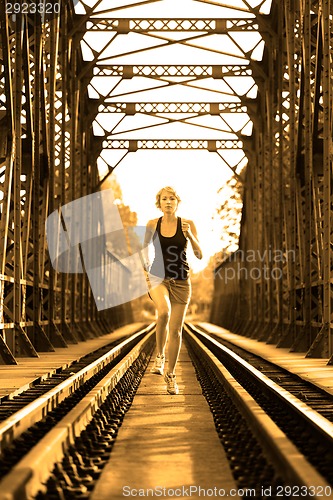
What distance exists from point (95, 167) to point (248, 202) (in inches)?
234

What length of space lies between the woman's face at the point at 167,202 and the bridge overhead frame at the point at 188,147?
556 centimetres

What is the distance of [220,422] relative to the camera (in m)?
7.79

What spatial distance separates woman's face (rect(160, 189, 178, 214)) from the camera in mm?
9391

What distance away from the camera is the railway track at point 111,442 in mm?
4562

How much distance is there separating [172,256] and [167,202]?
0.48 m

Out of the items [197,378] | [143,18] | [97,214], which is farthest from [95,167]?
[197,378]

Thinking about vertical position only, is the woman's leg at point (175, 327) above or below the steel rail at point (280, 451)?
above

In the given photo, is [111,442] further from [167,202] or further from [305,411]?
[167,202]

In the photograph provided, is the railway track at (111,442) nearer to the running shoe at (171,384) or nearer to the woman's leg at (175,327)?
the running shoe at (171,384)

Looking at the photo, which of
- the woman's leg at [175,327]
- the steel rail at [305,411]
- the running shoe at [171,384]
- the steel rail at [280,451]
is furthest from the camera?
the running shoe at [171,384]

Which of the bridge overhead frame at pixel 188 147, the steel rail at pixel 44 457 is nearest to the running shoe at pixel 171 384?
the steel rail at pixel 44 457

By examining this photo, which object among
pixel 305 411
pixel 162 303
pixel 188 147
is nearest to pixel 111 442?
pixel 305 411

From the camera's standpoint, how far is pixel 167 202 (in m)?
9.39

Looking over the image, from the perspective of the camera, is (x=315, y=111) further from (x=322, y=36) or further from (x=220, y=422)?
(x=220, y=422)
